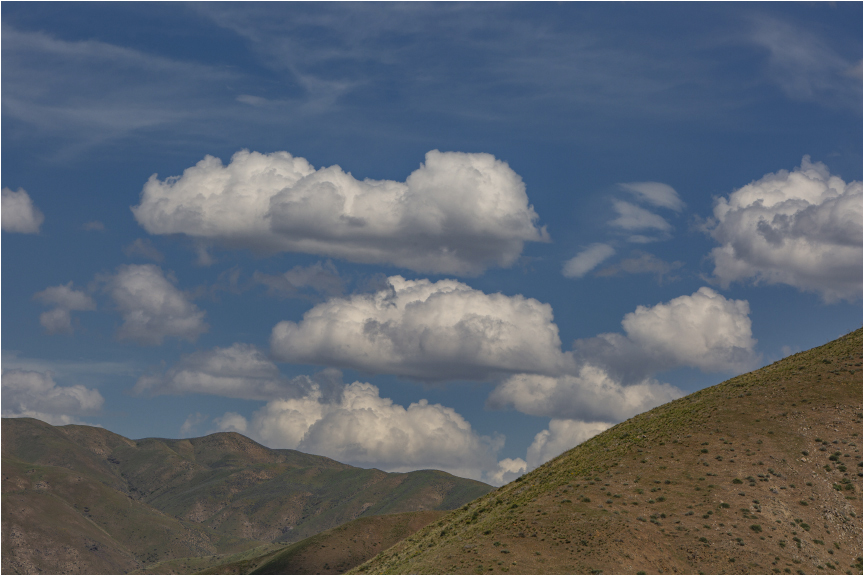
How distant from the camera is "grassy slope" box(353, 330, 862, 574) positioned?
6066 centimetres

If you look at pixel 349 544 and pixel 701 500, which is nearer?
pixel 701 500

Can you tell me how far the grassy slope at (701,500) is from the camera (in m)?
60.7

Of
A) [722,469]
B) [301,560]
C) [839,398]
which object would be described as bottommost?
[301,560]

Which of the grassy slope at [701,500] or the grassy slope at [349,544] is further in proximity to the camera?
the grassy slope at [349,544]

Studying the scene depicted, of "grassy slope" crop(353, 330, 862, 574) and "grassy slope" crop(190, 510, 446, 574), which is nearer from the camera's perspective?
"grassy slope" crop(353, 330, 862, 574)

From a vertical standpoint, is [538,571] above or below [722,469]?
below

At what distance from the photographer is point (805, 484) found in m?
68.6

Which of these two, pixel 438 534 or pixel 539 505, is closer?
pixel 539 505

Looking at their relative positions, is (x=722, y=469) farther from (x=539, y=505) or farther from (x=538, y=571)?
(x=538, y=571)

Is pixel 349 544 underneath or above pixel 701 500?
underneath

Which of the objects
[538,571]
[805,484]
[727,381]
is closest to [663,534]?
[538,571]

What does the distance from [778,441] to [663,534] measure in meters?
18.9

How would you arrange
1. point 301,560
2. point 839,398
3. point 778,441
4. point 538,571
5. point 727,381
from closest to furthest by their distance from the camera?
point 538,571 → point 778,441 → point 839,398 → point 727,381 → point 301,560

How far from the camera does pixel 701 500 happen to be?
66.6 meters
